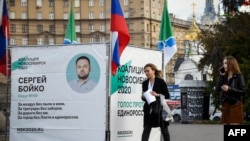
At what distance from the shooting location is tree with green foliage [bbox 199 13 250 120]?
47.1m

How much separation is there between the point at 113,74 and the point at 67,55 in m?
1.07

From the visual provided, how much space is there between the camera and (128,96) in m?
15.2

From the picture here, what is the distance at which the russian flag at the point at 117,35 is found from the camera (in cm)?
1462

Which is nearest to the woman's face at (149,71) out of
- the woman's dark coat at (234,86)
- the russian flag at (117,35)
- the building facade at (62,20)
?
the russian flag at (117,35)

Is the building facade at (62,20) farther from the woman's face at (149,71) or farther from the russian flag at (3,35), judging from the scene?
the woman's face at (149,71)

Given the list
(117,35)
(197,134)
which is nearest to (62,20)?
(197,134)

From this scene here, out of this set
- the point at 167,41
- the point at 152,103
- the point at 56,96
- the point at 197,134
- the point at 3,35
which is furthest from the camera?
the point at 197,134

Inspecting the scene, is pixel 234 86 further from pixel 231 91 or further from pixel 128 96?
pixel 128 96

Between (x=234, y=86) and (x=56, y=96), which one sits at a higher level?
(x=234, y=86)

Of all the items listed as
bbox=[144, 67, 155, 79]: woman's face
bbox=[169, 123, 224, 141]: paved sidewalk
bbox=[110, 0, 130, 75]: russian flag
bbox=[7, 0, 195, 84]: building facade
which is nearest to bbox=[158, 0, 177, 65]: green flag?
bbox=[169, 123, 224, 141]: paved sidewalk

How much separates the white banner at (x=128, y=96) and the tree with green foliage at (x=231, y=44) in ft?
95.6

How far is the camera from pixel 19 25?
14025 cm

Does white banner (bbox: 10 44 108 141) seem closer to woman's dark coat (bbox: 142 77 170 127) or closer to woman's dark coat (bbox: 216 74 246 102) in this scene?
woman's dark coat (bbox: 142 77 170 127)

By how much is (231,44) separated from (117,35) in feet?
114
